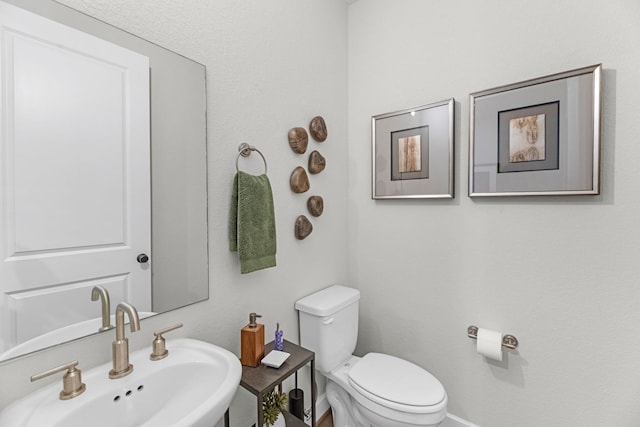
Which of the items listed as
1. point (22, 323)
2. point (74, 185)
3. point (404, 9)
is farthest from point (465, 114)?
point (22, 323)

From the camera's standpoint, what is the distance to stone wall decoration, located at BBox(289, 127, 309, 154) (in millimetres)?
1483

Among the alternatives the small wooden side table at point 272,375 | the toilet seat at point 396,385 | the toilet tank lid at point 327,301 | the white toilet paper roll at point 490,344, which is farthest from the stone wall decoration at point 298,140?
the white toilet paper roll at point 490,344

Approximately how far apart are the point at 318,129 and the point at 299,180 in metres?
0.34

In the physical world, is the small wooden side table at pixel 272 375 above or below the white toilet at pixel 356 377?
above

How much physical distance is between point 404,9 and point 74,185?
182 centimetres

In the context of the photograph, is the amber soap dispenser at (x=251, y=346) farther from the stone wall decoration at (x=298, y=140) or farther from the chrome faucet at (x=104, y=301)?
the stone wall decoration at (x=298, y=140)

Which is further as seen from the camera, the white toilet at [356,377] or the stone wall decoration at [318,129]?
the stone wall decoration at [318,129]

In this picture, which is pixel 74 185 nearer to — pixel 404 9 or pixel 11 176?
pixel 11 176

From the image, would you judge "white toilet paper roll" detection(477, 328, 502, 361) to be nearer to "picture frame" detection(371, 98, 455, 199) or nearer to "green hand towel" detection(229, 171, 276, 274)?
"picture frame" detection(371, 98, 455, 199)

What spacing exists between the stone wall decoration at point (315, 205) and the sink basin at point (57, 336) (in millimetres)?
992

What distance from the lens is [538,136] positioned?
1.31 meters

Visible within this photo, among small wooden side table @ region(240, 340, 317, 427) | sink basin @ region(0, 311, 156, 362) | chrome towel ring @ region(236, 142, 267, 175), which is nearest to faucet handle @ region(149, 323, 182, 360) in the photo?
sink basin @ region(0, 311, 156, 362)

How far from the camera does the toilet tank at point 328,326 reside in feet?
4.90

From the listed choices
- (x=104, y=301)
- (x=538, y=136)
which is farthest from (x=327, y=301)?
(x=538, y=136)
